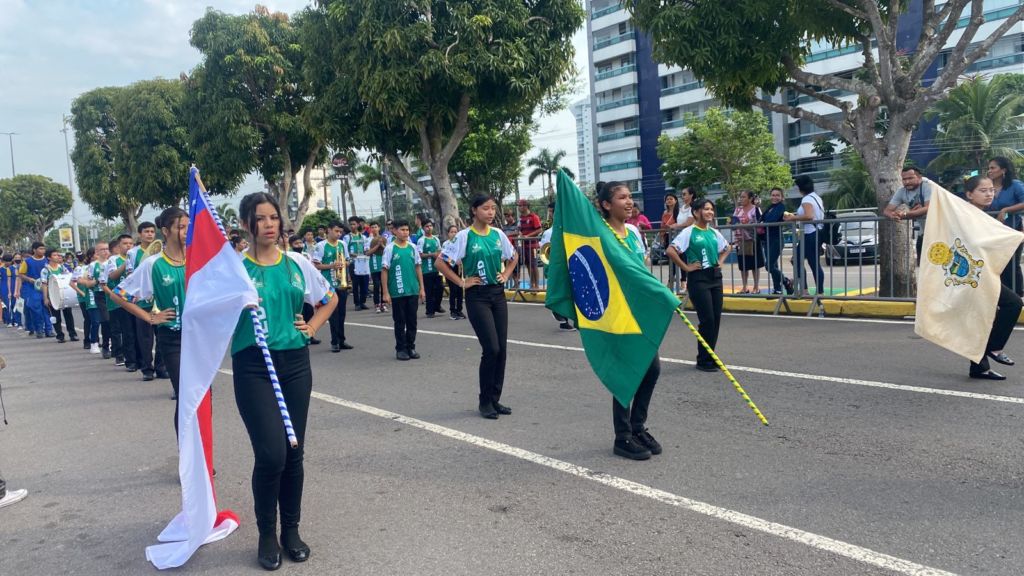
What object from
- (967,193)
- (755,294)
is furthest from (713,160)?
(967,193)

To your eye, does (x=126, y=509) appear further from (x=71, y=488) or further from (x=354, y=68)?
(x=354, y=68)

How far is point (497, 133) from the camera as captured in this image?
3481 centimetres

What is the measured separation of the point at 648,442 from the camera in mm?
5242

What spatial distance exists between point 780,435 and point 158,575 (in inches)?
159

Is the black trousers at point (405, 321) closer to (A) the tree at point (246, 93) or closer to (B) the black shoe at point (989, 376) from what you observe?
(B) the black shoe at point (989, 376)

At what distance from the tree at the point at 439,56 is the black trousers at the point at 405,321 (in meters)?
8.51

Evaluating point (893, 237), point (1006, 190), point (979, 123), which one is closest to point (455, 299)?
point (893, 237)

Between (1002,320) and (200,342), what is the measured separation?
6715mm

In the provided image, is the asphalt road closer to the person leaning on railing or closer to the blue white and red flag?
the blue white and red flag

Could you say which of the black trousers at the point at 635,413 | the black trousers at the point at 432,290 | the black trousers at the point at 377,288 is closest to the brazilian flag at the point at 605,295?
the black trousers at the point at 635,413

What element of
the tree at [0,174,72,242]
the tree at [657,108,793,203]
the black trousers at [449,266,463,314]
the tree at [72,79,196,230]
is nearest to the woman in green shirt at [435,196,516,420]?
the black trousers at [449,266,463,314]

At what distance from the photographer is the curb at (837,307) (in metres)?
10.6

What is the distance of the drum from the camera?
15219 mm

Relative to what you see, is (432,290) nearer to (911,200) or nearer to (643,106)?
(911,200)
